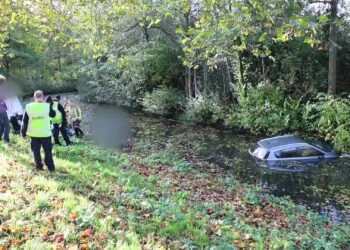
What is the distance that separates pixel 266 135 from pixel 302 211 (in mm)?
13040

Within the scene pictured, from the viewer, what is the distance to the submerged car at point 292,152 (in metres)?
17.3

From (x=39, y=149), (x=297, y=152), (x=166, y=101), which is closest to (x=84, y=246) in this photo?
(x=39, y=149)

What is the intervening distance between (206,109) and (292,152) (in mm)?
11499

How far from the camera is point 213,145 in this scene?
71.8 feet

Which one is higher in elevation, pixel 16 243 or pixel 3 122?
pixel 3 122

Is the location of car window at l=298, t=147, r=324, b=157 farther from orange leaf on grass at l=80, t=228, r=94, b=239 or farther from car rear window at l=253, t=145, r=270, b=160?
orange leaf on grass at l=80, t=228, r=94, b=239

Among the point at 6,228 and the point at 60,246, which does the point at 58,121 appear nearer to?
the point at 6,228

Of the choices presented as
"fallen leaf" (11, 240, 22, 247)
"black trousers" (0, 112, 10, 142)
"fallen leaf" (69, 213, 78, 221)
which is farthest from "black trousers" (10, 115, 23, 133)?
"fallen leaf" (11, 240, 22, 247)

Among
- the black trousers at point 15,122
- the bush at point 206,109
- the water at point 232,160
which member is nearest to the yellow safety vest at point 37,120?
the black trousers at point 15,122

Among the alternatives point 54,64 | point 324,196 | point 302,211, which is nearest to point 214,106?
point 324,196

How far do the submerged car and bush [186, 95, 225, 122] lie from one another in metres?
9.54

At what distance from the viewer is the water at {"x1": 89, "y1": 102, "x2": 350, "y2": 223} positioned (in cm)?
1358

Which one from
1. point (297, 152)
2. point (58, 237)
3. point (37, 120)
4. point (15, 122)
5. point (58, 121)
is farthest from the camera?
point (297, 152)

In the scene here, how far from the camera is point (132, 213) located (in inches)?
271
